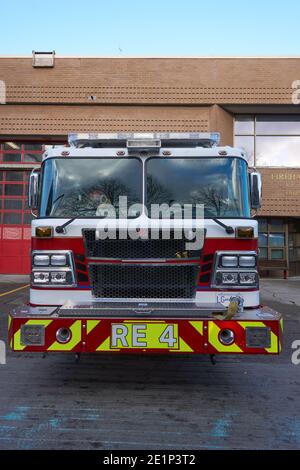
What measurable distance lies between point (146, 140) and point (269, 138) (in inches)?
612

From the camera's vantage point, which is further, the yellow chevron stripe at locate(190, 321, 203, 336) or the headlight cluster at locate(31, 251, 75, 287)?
the headlight cluster at locate(31, 251, 75, 287)

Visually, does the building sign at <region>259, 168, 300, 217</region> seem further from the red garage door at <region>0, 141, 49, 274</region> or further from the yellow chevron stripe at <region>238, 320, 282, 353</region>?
the yellow chevron stripe at <region>238, 320, 282, 353</region>

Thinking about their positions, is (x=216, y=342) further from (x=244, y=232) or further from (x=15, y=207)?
(x=15, y=207)

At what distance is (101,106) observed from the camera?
57.8ft

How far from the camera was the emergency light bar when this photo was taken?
14.6 feet

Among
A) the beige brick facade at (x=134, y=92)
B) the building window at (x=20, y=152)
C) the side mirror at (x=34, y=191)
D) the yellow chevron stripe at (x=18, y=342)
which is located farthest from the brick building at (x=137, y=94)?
the yellow chevron stripe at (x=18, y=342)

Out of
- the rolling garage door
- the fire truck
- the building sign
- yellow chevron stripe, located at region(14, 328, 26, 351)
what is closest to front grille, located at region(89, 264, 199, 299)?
the fire truck

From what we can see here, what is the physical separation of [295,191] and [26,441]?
16.9 metres

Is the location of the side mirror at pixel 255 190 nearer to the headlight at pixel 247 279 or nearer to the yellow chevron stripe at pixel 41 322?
the headlight at pixel 247 279

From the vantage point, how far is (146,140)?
4438 mm

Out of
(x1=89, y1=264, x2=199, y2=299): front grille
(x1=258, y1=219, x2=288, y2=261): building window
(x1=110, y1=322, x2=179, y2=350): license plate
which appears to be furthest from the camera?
(x1=258, y1=219, x2=288, y2=261): building window

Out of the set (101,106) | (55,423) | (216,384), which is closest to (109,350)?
(55,423)

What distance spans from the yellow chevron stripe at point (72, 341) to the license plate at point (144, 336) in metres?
0.30
